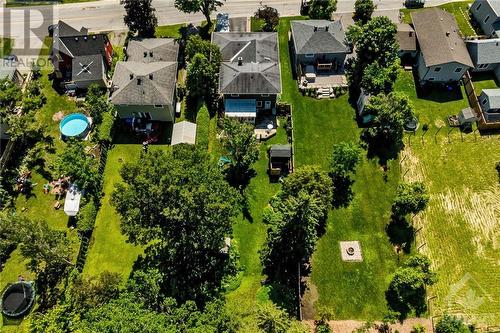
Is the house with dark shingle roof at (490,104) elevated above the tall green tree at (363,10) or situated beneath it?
situated beneath

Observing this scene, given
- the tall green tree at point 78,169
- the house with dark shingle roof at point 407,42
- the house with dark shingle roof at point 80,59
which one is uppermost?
the house with dark shingle roof at point 407,42

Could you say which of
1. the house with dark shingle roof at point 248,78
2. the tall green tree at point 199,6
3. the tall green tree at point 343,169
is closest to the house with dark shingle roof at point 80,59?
the tall green tree at point 199,6

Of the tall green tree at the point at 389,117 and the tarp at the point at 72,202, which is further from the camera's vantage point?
the tall green tree at the point at 389,117

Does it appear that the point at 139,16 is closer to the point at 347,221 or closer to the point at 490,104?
the point at 347,221

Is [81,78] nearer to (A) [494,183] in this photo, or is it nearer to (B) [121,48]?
(B) [121,48]

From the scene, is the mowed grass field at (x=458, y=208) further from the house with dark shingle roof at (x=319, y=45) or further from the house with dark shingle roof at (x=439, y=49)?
the house with dark shingle roof at (x=319, y=45)

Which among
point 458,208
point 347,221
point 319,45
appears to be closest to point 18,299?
point 347,221

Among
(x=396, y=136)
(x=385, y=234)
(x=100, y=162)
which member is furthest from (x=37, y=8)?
(x=385, y=234)
